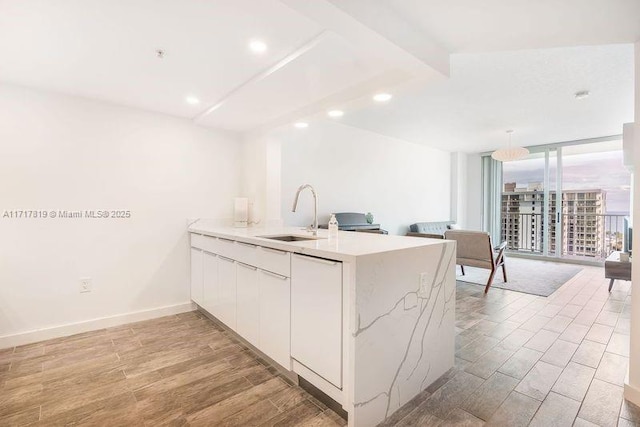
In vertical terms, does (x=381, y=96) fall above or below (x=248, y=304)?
above

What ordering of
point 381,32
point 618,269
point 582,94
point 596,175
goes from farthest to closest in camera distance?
point 596,175 < point 618,269 < point 582,94 < point 381,32

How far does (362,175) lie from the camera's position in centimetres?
500

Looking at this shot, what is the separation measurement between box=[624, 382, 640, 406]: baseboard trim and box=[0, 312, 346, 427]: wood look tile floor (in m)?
1.66

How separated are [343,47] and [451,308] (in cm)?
182

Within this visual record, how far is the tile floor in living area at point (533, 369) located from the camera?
1.63m

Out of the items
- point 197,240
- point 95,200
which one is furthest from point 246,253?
point 95,200

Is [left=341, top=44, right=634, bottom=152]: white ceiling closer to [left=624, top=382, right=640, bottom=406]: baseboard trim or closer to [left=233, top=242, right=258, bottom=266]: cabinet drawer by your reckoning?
[left=233, top=242, right=258, bottom=266]: cabinet drawer

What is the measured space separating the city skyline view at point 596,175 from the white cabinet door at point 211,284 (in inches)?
272

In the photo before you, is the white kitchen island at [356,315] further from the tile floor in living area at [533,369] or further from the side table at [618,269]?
the side table at [618,269]

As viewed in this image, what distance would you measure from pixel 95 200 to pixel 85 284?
780 mm

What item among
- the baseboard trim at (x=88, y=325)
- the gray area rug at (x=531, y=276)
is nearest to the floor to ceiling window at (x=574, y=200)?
the gray area rug at (x=531, y=276)

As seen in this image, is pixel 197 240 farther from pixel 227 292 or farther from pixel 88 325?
pixel 88 325

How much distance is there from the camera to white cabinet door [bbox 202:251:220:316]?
2787mm

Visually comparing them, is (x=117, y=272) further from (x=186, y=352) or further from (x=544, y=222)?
(x=544, y=222)
